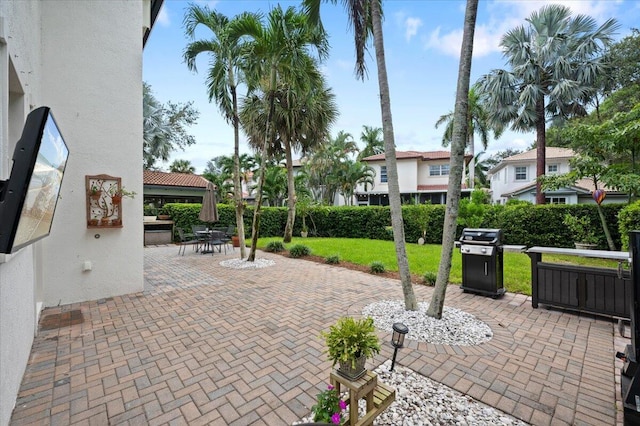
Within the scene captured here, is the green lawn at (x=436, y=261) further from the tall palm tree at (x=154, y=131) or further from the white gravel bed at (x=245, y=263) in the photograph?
the tall palm tree at (x=154, y=131)

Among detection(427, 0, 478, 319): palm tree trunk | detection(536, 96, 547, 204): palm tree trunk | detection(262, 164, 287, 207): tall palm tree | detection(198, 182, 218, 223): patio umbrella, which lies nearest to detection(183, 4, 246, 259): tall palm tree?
detection(198, 182, 218, 223): patio umbrella

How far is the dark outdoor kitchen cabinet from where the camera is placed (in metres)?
4.15

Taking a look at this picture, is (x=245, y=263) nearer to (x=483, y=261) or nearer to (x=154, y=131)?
(x=483, y=261)

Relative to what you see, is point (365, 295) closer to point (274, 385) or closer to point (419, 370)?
point (419, 370)

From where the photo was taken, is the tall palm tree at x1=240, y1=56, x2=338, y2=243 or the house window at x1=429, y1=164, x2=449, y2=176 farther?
the house window at x1=429, y1=164, x2=449, y2=176

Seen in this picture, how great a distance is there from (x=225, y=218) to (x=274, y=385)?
13.7 metres

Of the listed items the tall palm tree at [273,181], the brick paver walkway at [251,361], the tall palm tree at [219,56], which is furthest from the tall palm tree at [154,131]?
the brick paver walkway at [251,361]

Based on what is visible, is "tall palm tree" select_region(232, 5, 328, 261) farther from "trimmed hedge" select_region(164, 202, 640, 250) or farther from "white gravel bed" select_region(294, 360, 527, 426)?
"trimmed hedge" select_region(164, 202, 640, 250)

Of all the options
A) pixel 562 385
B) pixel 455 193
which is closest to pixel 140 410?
A: pixel 562 385

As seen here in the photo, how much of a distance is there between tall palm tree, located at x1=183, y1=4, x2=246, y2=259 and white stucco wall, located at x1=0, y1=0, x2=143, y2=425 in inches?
93.4

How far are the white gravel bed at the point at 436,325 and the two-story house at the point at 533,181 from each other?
69.8 ft

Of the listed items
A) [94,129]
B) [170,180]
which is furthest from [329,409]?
[170,180]

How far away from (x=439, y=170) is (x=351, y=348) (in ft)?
85.4

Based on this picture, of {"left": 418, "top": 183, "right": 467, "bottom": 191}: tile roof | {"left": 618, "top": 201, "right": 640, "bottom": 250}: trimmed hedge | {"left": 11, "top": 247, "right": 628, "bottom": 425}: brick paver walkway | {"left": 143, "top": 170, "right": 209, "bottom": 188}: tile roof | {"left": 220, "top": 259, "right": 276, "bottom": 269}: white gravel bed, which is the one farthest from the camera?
{"left": 418, "top": 183, "right": 467, "bottom": 191}: tile roof
